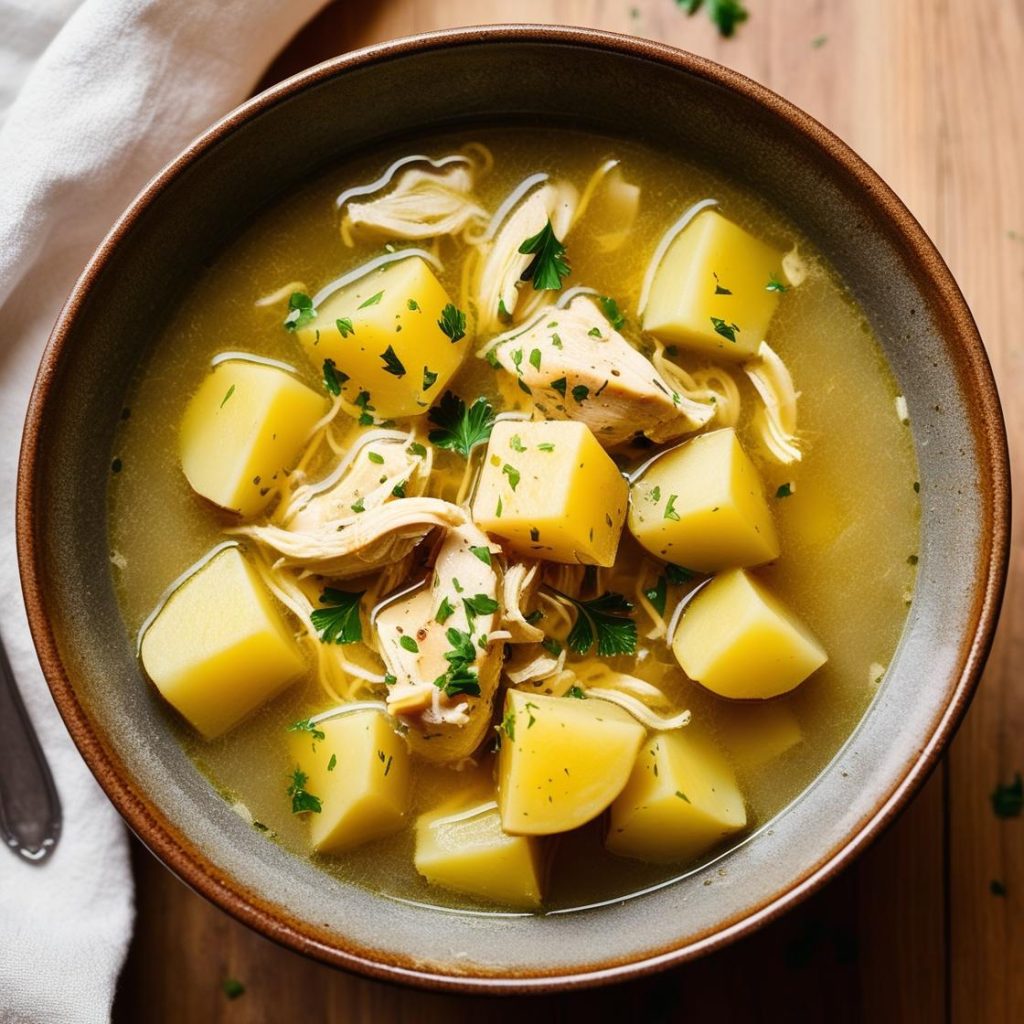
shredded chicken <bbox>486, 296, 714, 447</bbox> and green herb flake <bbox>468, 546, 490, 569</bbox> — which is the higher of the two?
shredded chicken <bbox>486, 296, 714, 447</bbox>

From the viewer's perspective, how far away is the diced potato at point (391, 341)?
9.53ft

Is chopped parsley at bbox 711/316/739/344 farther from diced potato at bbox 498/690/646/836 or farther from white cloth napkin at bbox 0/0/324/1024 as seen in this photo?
white cloth napkin at bbox 0/0/324/1024

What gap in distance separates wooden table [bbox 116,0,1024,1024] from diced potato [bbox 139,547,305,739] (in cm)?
62

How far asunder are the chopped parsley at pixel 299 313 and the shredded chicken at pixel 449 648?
698 millimetres

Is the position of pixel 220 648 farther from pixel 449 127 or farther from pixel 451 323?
pixel 449 127

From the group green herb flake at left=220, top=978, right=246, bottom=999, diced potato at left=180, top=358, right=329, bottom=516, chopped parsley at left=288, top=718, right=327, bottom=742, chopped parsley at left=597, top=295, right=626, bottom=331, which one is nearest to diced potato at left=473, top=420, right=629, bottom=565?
chopped parsley at left=597, top=295, right=626, bottom=331

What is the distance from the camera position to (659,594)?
301 cm

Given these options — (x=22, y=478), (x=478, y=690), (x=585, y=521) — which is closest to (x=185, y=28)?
(x=22, y=478)

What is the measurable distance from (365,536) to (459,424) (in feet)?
1.35

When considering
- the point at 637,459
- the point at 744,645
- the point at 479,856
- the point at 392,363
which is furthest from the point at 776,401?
the point at 479,856

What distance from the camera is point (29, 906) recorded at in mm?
3066

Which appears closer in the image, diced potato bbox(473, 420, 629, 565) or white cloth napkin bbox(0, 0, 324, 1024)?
diced potato bbox(473, 420, 629, 565)

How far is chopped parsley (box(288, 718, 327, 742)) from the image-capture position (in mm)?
2945

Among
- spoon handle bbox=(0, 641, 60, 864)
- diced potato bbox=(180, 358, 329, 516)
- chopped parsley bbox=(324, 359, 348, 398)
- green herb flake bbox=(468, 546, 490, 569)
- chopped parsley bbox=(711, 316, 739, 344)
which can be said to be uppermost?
chopped parsley bbox=(711, 316, 739, 344)
